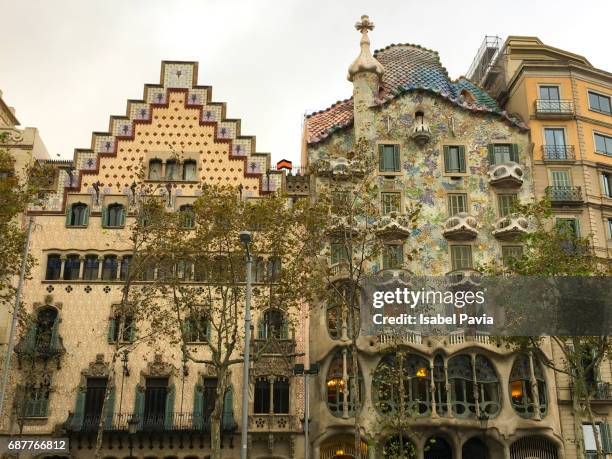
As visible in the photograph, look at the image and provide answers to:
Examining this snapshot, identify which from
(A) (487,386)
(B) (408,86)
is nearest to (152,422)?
(A) (487,386)

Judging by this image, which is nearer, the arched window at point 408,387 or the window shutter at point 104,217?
the arched window at point 408,387

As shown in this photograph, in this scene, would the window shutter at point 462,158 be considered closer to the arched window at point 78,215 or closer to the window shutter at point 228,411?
the window shutter at point 228,411

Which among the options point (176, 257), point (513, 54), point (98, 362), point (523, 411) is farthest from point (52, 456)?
point (513, 54)

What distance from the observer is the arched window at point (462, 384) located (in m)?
36.2

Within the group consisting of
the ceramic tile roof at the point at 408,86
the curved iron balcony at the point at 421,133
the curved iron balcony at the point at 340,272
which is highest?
the ceramic tile roof at the point at 408,86

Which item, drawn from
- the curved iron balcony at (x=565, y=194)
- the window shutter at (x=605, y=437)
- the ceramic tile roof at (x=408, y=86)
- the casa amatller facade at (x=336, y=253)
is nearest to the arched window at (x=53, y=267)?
the casa amatller facade at (x=336, y=253)

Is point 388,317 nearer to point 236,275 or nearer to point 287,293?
point 287,293

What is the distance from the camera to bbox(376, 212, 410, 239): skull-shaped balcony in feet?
128

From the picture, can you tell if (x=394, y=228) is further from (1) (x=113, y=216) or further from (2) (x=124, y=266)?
(1) (x=113, y=216)

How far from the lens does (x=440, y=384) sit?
3644 centimetres

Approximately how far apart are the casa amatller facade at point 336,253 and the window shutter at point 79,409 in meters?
0.06

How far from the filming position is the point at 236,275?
33.5 m

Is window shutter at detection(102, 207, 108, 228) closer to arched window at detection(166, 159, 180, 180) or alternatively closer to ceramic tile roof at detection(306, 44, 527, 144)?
arched window at detection(166, 159, 180, 180)

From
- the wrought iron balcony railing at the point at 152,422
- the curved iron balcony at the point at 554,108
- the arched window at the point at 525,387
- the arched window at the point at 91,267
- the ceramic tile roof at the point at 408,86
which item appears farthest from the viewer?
the ceramic tile roof at the point at 408,86
